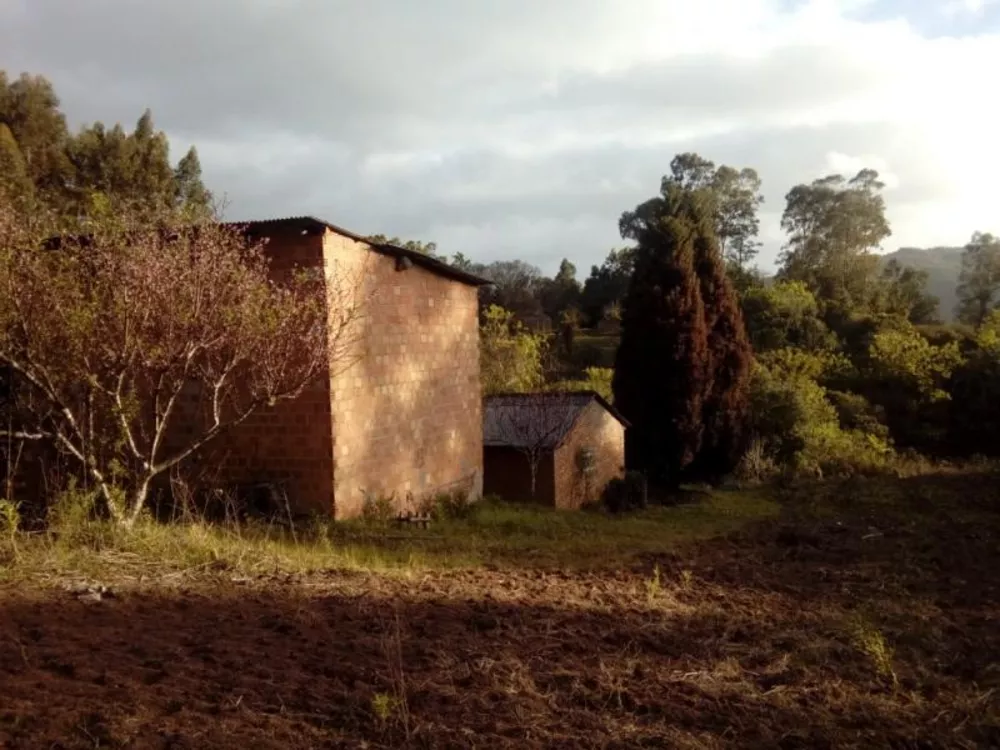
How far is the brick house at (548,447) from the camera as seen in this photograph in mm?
16375

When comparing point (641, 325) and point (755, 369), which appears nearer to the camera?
point (641, 325)

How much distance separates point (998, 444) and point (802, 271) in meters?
18.0

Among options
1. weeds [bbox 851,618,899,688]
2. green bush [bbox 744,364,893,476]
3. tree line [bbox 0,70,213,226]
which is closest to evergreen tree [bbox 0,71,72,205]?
tree line [bbox 0,70,213,226]

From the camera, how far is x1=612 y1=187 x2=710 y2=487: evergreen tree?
823 inches

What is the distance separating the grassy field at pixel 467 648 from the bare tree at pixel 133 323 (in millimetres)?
1353

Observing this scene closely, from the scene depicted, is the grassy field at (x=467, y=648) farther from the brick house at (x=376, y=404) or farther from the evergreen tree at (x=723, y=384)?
the evergreen tree at (x=723, y=384)

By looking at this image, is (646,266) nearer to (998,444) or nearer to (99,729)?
(998,444)

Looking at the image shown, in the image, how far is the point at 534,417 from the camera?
1709 cm

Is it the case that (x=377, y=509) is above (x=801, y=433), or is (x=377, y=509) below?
above

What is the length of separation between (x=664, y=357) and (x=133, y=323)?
52.7 ft

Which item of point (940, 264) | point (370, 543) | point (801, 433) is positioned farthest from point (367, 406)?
point (940, 264)

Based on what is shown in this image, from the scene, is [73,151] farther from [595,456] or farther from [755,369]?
[755,369]

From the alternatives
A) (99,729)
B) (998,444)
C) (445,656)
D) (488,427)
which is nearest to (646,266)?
(488,427)

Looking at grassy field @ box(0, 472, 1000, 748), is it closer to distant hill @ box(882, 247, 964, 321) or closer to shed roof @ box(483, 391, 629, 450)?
shed roof @ box(483, 391, 629, 450)
